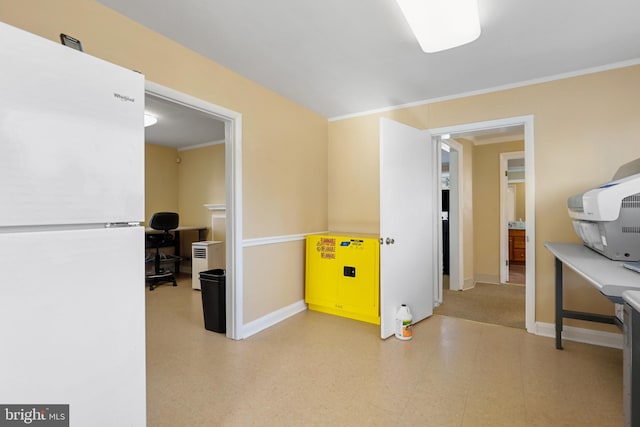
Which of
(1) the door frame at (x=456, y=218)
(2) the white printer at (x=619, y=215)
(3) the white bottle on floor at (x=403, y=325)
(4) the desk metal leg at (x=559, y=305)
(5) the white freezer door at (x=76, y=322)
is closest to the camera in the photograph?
Result: (5) the white freezer door at (x=76, y=322)

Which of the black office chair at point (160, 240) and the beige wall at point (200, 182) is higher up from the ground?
the beige wall at point (200, 182)

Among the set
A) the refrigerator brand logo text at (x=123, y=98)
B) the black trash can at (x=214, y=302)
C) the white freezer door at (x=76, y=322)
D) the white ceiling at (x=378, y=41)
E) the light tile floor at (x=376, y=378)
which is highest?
the white ceiling at (x=378, y=41)

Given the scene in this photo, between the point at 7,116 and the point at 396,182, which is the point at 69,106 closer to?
the point at 7,116

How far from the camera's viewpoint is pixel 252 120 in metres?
3.00

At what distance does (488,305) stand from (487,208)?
1.90 meters

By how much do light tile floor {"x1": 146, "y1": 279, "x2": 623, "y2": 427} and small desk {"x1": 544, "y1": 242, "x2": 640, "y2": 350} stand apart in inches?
12.7

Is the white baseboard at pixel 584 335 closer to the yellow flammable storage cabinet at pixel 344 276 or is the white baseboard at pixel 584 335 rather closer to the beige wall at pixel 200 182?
the yellow flammable storage cabinet at pixel 344 276

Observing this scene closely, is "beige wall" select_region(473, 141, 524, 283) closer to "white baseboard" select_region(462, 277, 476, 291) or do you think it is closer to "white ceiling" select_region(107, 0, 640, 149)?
"white baseboard" select_region(462, 277, 476, 291)

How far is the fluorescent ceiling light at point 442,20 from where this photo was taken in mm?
1653

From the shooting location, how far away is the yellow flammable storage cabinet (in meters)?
3.17

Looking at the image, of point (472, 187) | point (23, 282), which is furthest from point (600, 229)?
point (472, 187)

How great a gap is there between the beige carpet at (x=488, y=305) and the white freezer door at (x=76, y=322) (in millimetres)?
3314

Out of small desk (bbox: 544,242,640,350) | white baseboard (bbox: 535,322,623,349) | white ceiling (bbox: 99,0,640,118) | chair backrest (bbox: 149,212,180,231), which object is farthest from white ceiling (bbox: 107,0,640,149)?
chair backrest (bbox: 149,212,180,231)

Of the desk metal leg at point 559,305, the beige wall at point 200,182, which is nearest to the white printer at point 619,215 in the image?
the desk metal leg at point 559,305
